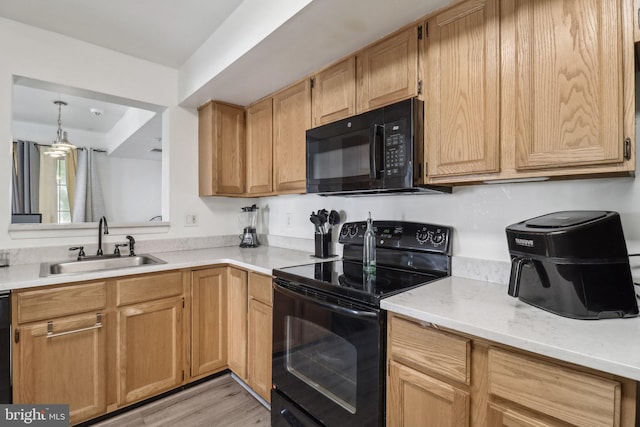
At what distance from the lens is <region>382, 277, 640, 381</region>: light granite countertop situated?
0.73 meters

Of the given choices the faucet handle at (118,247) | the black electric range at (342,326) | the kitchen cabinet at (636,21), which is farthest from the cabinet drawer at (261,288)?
the kitchen cabinet at (636,21)

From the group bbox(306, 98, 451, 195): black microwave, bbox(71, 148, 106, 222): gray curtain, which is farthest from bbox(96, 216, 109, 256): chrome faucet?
bbox(71, 148, 106, 222): gray curtain

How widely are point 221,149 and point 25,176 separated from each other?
152 inches

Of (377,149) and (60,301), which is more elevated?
(377,149)

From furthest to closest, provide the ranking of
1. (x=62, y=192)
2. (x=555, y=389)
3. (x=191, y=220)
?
(x=62, y=192) → (x=191, y=220) → (x=555, y=389)

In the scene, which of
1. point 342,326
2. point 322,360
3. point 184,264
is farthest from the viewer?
point 184,264

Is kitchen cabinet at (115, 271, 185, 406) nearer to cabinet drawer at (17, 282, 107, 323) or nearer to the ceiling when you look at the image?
cabinet drawer at (17, 282, 107, 323)

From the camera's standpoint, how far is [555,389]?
2.60 ft

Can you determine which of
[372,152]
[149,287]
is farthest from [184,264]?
[372,152]

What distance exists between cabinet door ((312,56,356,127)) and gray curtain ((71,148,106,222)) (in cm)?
477

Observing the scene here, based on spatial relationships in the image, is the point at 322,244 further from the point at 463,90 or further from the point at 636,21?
the point at 636,21

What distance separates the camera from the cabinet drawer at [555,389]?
73 cm

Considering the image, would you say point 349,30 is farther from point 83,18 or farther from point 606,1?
point 83,18

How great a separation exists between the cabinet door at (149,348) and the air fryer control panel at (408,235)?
50.5 inches
